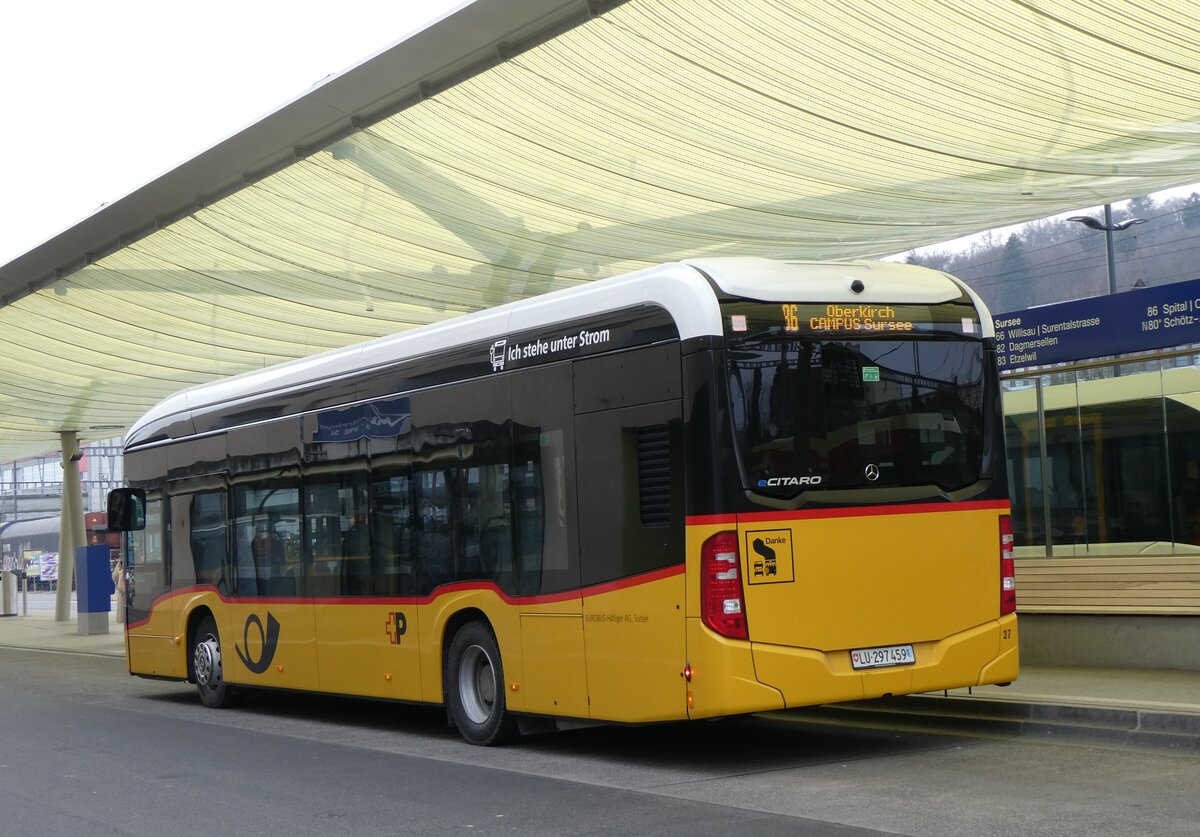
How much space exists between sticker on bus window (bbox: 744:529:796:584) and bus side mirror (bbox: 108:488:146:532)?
9471 mm

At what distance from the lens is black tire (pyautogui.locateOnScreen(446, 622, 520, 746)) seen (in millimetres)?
10625

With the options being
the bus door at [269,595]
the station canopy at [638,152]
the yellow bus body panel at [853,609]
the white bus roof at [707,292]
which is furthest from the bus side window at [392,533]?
the station canopy at [638,152]

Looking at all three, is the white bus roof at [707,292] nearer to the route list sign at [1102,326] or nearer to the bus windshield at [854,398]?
the bus windshield at [854,398]

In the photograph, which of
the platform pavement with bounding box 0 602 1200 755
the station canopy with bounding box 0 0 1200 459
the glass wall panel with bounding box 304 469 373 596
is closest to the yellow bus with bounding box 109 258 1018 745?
the glass wall panel with bounding box 304 469 373 596

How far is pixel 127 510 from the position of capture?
16.1 metres

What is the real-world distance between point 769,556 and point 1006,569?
184 centimetres

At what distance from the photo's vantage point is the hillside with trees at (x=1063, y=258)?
71.1m

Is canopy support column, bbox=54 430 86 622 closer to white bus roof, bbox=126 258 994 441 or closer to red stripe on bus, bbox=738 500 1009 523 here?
white bus roof, bbox=126 258 994 441

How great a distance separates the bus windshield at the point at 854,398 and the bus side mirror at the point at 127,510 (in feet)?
31.0

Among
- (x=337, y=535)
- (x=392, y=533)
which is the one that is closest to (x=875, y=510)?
(x=392, y=533)

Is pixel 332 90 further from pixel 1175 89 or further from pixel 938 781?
pixel 938 781

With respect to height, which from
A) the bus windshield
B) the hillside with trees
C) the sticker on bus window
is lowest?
the sticker on bus window

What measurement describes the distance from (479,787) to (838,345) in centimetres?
352

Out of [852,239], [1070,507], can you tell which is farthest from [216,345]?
[1070,507]
